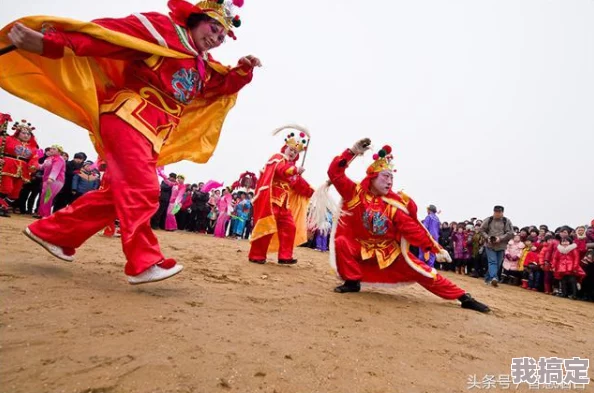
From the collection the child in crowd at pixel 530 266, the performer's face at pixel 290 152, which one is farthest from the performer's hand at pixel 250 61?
the child in crowd at pixel 530 266

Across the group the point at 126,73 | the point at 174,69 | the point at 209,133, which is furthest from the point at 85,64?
the point at 209,133

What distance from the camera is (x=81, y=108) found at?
2.57 meters

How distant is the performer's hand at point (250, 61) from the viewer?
9.82ft

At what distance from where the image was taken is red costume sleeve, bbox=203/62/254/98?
3023mm

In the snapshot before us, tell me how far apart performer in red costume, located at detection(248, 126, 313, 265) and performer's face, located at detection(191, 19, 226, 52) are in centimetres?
288

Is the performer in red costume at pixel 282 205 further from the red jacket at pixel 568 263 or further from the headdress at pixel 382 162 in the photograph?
the red jacket at pixel 568 263

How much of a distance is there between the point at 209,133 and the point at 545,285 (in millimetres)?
8737

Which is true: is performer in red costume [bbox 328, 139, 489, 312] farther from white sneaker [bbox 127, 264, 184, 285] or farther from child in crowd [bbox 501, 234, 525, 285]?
child in crowd [bbox 501, 234, 525, 285]

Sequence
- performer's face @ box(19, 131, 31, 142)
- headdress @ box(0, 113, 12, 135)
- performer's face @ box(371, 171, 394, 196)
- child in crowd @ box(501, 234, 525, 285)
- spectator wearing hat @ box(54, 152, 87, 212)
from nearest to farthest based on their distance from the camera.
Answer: performer's face @ box(371, 171, 394, 196) → headdress @ box(0, 113, 12, 135) → performer's face @ box(19, 131, 31, 142) → spectator wearing hat @ box(54, 152, 87, 212) → child in crowd @ box(501, 234, 525, 285)

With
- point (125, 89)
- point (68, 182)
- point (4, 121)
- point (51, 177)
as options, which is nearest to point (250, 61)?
point (125, 89)

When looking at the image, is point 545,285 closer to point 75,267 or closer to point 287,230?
point 287,230

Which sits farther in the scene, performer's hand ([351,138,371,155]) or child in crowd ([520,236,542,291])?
child in crowd ([520,236,542,291])

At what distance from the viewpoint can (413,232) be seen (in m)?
3.71

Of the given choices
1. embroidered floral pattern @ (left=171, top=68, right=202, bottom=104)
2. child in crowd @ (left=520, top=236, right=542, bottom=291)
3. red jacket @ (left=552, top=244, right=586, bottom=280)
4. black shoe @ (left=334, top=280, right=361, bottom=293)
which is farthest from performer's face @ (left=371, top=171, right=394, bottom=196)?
child in crowd @ (left=520, top=236, right=542, bottom=291)
